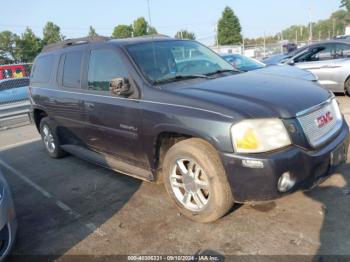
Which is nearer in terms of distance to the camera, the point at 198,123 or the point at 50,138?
the point at 198,123

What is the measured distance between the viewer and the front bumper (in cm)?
303

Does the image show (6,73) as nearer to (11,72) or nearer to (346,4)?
(11,72)

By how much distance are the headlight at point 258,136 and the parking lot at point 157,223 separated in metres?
0.81

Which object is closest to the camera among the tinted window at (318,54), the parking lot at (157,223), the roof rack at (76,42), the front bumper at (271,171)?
the front bumper at (271,171)

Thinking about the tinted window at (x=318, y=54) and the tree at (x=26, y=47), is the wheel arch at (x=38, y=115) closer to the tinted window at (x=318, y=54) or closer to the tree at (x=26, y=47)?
the tinted window at (x=318, y=54)

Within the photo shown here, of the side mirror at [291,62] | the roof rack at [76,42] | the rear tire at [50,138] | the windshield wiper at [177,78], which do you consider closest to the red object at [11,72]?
the rear tire at [50,138]

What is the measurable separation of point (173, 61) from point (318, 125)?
6.08ft

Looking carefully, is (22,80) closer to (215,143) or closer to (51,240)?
(51,240)

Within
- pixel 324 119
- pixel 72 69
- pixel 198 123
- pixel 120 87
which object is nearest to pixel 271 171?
pixel 198 123

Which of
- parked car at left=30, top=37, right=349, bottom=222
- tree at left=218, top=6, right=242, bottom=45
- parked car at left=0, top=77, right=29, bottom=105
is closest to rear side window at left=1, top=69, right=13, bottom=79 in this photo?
parked car at left=0, top=77, right=29, bottom=105

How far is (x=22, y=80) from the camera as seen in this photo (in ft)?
47.4

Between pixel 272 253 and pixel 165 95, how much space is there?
1.77 metres

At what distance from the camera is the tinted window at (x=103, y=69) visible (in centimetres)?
427

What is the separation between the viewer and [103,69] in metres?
4.54
